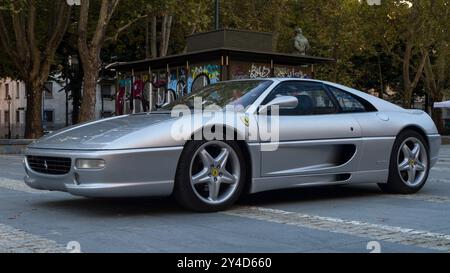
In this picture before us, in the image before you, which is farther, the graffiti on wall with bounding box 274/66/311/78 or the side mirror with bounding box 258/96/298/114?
the graffiti on wall with bounding box 274/66/311/78

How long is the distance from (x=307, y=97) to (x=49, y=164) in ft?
9.40

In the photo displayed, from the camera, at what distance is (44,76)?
84.7ft

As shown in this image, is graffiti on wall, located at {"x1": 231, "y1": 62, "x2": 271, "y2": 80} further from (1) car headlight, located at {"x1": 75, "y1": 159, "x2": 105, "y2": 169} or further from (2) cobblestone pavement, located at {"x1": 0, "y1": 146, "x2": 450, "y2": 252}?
(1) car headlight, located at {"x1": 75, "y1": 159, "x2": 105, "y2": 169}

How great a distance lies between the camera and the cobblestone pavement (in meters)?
4.69

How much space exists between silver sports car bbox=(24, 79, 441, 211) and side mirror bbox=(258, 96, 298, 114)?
10mm

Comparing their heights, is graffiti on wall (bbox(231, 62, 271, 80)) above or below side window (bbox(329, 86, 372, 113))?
above

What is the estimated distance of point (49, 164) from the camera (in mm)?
6066

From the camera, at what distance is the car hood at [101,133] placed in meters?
5.77

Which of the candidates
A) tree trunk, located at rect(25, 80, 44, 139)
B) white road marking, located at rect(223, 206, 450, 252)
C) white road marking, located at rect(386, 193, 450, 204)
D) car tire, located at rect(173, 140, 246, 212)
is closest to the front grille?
car tire, located at rect(173, 140, 246, 212)

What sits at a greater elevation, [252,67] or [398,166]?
[252,67]

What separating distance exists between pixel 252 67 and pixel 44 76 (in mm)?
11667
